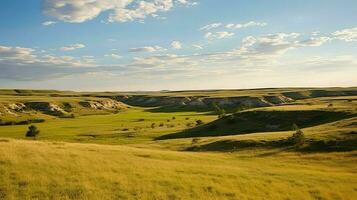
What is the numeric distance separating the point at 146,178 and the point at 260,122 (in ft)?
231

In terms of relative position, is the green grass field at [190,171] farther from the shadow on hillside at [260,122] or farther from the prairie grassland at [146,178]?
the shadow on hillside at [260,122]

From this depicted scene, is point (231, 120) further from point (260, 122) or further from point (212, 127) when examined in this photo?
point (260, 122)

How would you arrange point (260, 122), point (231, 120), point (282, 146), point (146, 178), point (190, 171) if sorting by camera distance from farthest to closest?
point (231, 120) → point (260, 122) → point (282, 146) → point (190, 171) → point (146, 178)

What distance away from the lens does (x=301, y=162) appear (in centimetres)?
4788

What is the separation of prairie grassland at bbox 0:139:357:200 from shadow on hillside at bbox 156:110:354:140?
4739cm

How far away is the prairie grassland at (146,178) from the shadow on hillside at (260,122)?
47.4m

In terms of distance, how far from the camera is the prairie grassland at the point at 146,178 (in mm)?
27141

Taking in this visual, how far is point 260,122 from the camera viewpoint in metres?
98.2

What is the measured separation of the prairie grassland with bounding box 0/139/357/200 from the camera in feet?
89.0

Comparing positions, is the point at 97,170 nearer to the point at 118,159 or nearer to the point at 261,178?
the point at 118,159

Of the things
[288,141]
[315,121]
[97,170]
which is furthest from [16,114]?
[97,170]

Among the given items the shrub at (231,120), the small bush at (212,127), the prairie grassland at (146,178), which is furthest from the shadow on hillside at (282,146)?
the shrub at (231,120)

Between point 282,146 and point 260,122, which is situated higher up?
point 260,122

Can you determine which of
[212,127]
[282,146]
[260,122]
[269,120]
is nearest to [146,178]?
[282,146]
